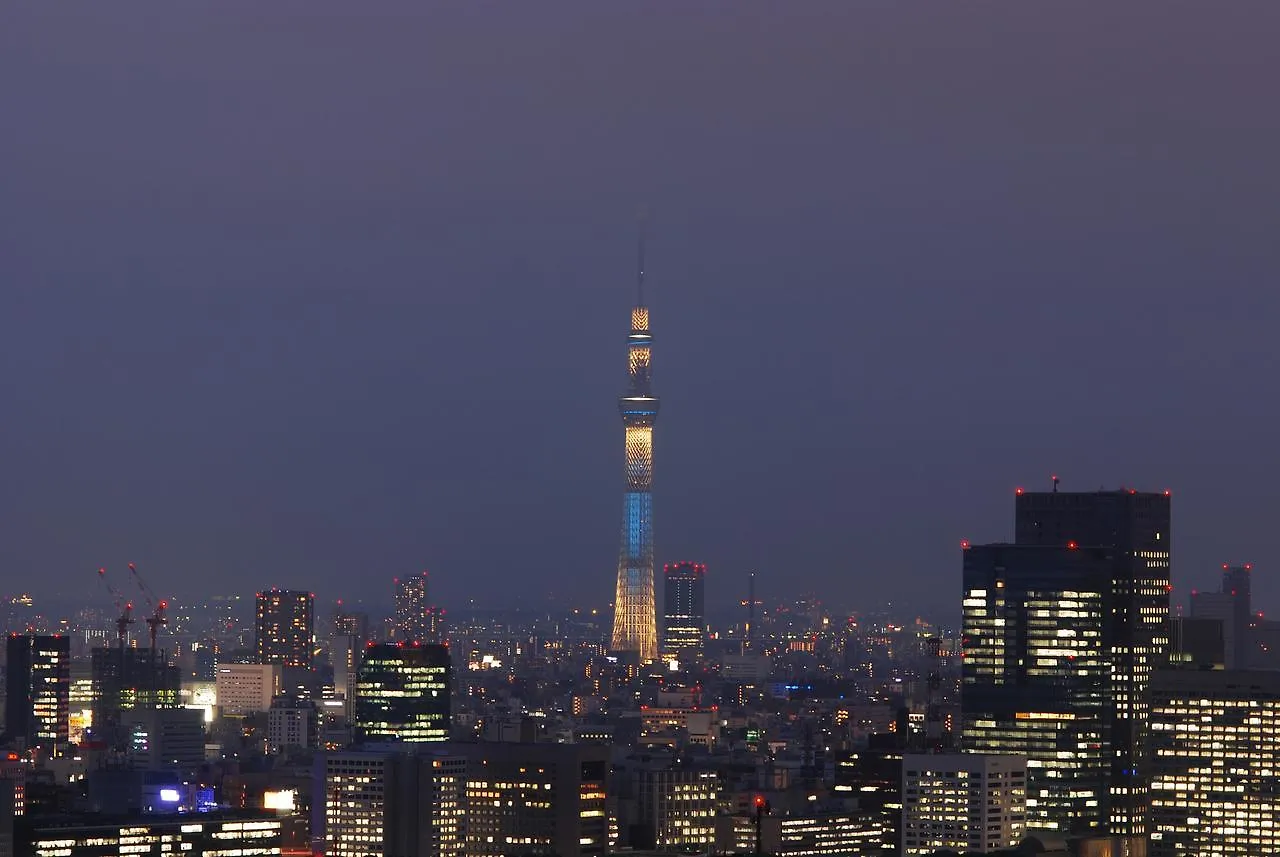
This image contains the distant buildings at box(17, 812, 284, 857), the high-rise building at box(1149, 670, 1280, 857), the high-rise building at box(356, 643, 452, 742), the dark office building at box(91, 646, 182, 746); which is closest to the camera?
the distant buildings at box(17, 812, 284, 857)

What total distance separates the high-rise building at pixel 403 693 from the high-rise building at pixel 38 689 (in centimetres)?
1766

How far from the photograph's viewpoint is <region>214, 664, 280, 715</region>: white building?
179000 millimetres

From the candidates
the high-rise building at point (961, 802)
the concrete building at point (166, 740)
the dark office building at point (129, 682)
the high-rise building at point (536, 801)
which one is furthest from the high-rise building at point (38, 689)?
the high-rise building at point (961, 802)

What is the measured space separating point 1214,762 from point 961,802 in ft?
29.6

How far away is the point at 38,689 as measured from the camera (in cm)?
15688

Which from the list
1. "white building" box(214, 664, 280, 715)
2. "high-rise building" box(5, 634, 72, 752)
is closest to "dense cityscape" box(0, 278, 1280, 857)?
"high-rise building" box(5, 634, 72, 752)

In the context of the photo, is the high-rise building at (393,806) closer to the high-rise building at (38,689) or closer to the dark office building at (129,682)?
the high-rise building at (38,689)

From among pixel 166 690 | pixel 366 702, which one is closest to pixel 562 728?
pixel 366 702

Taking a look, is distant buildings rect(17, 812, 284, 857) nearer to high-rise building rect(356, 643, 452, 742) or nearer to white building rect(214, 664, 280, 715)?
high-rise building rect(356, 643, 452, 742)

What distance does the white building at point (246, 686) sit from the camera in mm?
179000

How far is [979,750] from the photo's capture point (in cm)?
10444

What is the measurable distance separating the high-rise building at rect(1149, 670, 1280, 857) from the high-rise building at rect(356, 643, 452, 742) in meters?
37.1

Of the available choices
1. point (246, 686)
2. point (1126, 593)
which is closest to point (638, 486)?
point (246, 686)

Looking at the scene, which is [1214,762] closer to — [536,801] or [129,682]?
[536,801]
